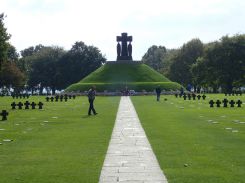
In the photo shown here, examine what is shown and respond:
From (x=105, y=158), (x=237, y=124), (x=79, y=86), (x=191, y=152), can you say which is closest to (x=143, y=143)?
(x=191, y=152)

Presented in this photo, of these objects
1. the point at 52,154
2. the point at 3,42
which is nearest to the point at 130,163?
the point at 52,154

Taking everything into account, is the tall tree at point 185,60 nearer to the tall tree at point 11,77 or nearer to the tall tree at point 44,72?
the tall tree at point 44,72

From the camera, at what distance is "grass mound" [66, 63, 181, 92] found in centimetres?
10738

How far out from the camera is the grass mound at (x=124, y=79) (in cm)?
10738

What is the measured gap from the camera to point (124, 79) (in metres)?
117

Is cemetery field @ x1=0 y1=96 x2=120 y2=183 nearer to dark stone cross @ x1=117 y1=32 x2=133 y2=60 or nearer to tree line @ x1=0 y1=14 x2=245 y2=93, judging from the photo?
tree line @ x1=0 y1=14 x2=245 y2=93

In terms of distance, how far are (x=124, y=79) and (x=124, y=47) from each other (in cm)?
1694

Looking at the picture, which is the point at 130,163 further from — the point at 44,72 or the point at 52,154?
the point at 44,72

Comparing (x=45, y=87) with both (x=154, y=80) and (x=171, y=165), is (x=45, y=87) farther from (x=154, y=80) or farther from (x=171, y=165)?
(x=171, y=165)

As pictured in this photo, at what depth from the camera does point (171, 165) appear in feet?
45.5

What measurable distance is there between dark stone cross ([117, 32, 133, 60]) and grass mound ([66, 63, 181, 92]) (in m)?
3.41

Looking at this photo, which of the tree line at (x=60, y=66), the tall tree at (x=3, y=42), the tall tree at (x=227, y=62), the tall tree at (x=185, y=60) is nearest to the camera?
the tall tree at (x=3, y=42)

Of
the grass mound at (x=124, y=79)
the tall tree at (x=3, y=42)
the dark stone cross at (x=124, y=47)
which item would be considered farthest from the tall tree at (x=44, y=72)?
the tall tree at (x=3, y=42)

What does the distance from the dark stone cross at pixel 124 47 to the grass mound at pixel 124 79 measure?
3.41 m
